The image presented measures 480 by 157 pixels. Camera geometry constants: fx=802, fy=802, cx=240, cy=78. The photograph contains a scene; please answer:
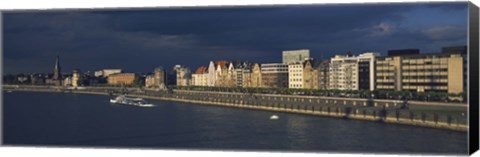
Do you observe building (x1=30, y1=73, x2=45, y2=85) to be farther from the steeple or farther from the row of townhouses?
the row of townhouses

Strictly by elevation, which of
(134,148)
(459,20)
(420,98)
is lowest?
(134,148)

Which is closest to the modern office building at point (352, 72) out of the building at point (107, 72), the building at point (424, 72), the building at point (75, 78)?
the building at point (424, 72)

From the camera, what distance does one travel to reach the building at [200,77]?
417 inches

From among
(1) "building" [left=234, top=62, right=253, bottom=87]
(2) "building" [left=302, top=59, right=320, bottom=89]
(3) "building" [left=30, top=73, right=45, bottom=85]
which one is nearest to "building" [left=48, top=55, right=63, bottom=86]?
(3) "building" [left=30, top=73, right=45, bottom=85]

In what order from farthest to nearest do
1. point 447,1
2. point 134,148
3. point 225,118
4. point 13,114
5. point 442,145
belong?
point 225,118, point 13,114, point 134,148, point 442,145, point 447,1

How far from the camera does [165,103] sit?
11.5 m

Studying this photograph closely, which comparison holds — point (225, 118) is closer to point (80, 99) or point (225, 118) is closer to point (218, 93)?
point (218, 93)

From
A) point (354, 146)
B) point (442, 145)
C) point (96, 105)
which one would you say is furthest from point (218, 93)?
point (442, 145)

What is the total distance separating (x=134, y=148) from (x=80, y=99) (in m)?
1.94

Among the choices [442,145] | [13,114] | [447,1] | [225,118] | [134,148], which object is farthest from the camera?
[225,118]

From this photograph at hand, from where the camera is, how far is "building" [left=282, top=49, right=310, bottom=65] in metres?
10.0

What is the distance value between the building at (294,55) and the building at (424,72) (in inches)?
35.8

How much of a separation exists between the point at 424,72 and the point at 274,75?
6.73 feet

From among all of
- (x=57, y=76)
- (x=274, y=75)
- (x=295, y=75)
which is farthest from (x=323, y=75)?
(x=57, y=76)
